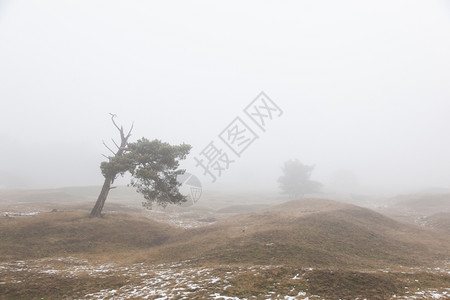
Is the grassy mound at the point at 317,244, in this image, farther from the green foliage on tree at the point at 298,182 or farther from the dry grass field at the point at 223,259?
the green foliage on tree at the point at 298,182

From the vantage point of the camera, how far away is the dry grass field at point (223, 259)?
10.4 meters

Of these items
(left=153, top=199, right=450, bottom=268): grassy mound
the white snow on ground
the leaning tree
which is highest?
the leaning tree

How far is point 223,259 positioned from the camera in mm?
15227

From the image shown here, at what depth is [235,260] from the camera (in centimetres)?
1488

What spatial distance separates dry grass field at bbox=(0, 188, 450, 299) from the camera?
34.2 feet

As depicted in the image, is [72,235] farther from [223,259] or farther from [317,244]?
[317,244]

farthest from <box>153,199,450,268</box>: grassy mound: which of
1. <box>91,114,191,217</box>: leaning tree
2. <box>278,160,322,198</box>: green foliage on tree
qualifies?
<box>278,160,322,198</box>: green foliage on tree

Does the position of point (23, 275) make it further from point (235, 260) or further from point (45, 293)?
point (235, 260)

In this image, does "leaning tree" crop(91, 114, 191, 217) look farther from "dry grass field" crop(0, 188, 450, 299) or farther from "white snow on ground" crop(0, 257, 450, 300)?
"white snow on ground" crop(0, 257, 450, 300)

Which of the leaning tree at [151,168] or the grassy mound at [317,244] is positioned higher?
the leaning tree at [151,168]

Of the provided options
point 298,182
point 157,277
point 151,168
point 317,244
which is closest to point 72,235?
point 151,168

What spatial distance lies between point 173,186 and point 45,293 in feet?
50.4

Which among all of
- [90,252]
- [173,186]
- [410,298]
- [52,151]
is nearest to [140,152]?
[173,186]

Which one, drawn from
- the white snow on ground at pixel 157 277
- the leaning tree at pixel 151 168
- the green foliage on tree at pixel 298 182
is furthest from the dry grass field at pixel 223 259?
the green foliage on tree at pixel 298 182
